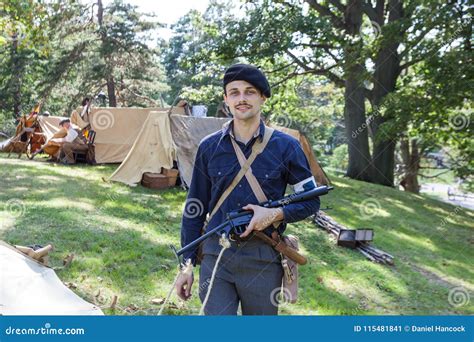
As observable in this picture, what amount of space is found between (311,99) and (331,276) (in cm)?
2336

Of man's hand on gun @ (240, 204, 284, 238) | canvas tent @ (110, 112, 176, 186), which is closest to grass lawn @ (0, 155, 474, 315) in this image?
canvas tent @ (110, 112, 176, 186)

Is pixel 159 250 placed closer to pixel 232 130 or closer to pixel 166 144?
pixel 232 130

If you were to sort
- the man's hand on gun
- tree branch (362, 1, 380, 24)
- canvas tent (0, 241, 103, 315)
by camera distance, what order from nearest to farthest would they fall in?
the man's hand on gun, canvas tent (0, 241, 103, 315), tree branch (362, 1, 380, 24)

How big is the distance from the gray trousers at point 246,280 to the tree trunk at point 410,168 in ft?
71.1

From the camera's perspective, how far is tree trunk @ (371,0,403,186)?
1565cm

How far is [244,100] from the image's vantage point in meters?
2.21

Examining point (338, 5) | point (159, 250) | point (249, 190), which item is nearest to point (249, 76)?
point (249, 190)

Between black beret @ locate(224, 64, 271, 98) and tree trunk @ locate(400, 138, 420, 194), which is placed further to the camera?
tree trunk @ locate(400, 138, 420, 194)

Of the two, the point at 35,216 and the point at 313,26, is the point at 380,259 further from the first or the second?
the point at 313,26

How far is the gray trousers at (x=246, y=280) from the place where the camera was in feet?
7.32

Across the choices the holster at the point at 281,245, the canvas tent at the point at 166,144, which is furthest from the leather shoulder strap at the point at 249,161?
the canvas tent at the point at 166,144

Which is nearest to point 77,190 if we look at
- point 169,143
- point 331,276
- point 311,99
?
point 169,143

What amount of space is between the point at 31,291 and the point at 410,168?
21.3m

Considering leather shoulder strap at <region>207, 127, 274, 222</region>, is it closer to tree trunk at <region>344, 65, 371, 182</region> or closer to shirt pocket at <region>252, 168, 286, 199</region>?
shirt pocket at <region>252, 168, 286, 199</region>
